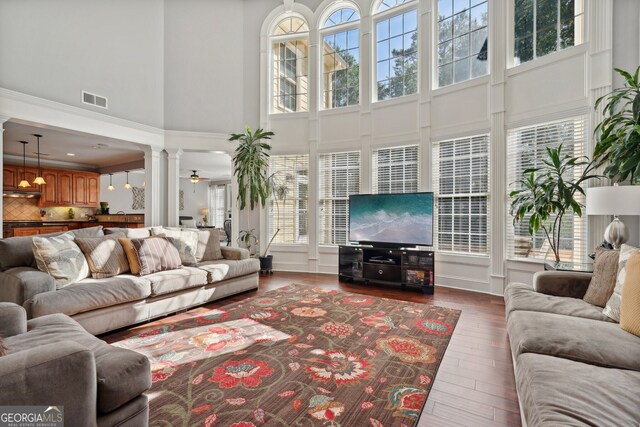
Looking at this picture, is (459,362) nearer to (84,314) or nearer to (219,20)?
(84,314)

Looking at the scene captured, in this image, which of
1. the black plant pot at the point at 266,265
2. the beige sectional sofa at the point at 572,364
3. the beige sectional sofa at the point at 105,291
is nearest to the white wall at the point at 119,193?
the black plant pot at the point at 266,265

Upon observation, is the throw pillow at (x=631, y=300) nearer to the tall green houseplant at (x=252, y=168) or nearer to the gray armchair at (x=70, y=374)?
the gray armchair at (x=70, y=374)

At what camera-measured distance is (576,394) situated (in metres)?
1.11

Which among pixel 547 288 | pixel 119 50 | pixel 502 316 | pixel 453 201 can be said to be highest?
pixel 119 50

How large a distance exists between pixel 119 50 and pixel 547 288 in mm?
6692

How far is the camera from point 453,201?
15.1ft

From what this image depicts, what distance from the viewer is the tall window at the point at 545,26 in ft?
12.1

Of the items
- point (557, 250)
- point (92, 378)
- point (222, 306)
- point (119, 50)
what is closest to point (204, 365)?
point (92, 378)

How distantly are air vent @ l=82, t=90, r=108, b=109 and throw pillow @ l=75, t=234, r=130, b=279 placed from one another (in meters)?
2.63

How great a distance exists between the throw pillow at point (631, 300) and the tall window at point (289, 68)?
17.7 feet

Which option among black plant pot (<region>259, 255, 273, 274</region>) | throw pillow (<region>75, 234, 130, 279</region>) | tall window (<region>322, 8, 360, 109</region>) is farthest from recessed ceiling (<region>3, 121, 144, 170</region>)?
tall window (<region>322, 8, 360, 109</region>)

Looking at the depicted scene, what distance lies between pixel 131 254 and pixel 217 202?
385 inches

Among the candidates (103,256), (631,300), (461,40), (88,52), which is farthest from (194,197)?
(631,300)

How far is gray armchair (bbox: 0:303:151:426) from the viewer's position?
3.12 feet
